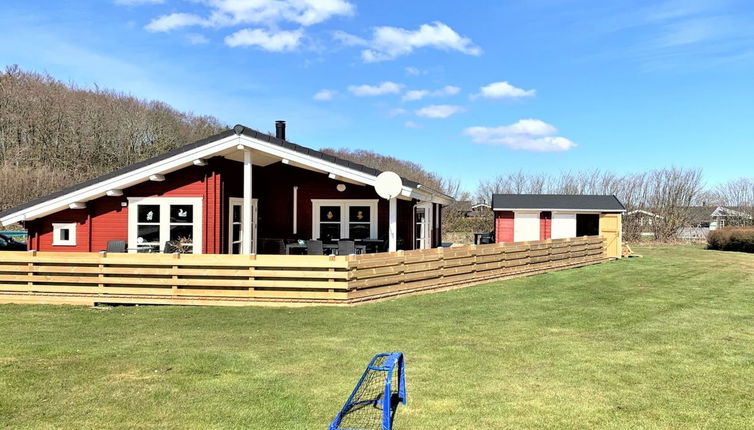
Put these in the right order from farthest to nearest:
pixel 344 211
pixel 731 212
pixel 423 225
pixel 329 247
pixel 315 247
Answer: pixel 731 212 → pixel 423 225 → pixel 344 211 → pixel 329 247 → pixel 315 247

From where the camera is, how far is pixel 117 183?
12219mm

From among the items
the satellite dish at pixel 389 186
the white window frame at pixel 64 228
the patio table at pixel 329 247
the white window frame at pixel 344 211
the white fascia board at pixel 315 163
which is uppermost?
the white fascia board at pixel 315 163

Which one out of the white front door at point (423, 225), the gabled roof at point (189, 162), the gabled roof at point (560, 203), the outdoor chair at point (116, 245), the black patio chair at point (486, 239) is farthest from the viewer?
the black patio chair at point (486, 239)

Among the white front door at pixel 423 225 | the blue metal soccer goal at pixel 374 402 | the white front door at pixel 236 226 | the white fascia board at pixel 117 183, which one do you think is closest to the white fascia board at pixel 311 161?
the white fascia board at pixel 117 183

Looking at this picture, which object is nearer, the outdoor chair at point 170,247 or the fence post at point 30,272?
the fence post at point 30,272

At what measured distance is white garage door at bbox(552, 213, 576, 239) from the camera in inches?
985

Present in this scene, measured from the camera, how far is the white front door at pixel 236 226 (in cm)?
1308

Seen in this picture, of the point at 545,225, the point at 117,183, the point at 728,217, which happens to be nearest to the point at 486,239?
the point at 545,225

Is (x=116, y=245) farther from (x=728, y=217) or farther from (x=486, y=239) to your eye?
(x=728, y=217)

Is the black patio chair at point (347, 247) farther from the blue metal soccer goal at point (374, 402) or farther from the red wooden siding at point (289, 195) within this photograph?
the blue metal soccer goal at point (374, 402)

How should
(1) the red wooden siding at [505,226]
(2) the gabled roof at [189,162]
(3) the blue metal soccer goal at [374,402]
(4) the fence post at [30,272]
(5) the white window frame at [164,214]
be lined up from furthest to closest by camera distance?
1. (1) the red wooden siding at [505,226]
2. (5) the white window frame at [164,214]
3. (2) the gabled roof at [189,162]
4. (4) the fence post at [30,272]
5. (3) the blue metal soccer goal at [374,402]

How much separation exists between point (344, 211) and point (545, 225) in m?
13.9

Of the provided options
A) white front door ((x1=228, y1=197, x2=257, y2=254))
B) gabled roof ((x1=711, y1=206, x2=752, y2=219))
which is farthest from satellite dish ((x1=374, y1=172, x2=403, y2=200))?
gabled roof ((x1=711, y1=206, x2=752, y2=219))

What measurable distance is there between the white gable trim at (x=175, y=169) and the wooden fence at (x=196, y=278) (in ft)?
9.58
